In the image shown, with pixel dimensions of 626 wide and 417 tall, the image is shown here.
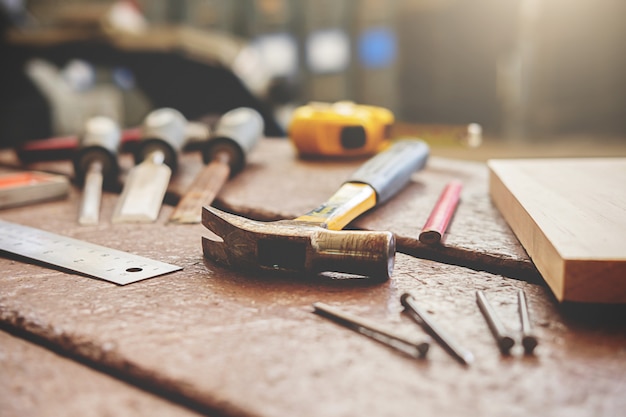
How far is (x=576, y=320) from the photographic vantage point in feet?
2.29

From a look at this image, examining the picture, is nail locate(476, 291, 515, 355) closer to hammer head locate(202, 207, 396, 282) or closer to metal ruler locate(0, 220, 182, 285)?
hammer head locate(202, 207, 396, 282)

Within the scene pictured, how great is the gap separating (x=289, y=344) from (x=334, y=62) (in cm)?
474

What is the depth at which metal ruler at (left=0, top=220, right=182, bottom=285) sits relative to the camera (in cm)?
88

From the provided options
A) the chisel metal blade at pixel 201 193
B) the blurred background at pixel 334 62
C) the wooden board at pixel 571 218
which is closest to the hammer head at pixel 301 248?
the wooden board at pixel 571 218

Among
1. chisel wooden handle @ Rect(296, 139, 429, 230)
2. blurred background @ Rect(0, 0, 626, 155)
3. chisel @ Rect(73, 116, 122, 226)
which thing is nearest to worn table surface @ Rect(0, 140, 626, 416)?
chisel wooden handle @ Rect(296, 139, 429, 230)

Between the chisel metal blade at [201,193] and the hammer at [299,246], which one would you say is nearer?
the hammer at [299,246]

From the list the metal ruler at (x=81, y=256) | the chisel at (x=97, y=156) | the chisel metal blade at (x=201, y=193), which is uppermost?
the chisel at (x=97, y=156)

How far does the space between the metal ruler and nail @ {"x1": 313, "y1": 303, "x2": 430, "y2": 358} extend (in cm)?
29

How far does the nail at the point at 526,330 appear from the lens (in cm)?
62

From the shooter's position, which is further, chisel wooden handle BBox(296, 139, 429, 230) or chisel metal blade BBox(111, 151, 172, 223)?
chisel metal blade BBox(111, 151, 172, 223)

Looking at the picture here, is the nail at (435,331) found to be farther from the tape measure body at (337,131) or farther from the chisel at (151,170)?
the tape measure body at (337,131)

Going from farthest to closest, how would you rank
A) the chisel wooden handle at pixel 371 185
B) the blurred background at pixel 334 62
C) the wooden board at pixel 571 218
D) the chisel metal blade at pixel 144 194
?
the blurred background at pixel 334 62
the chisel metal blade at pixel 144 194
the chisel wooden handle at pixel 371 185
the wooden board at pixel 571 218

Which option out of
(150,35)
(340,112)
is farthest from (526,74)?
(340,112)

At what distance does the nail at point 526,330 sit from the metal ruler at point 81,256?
49 cm
